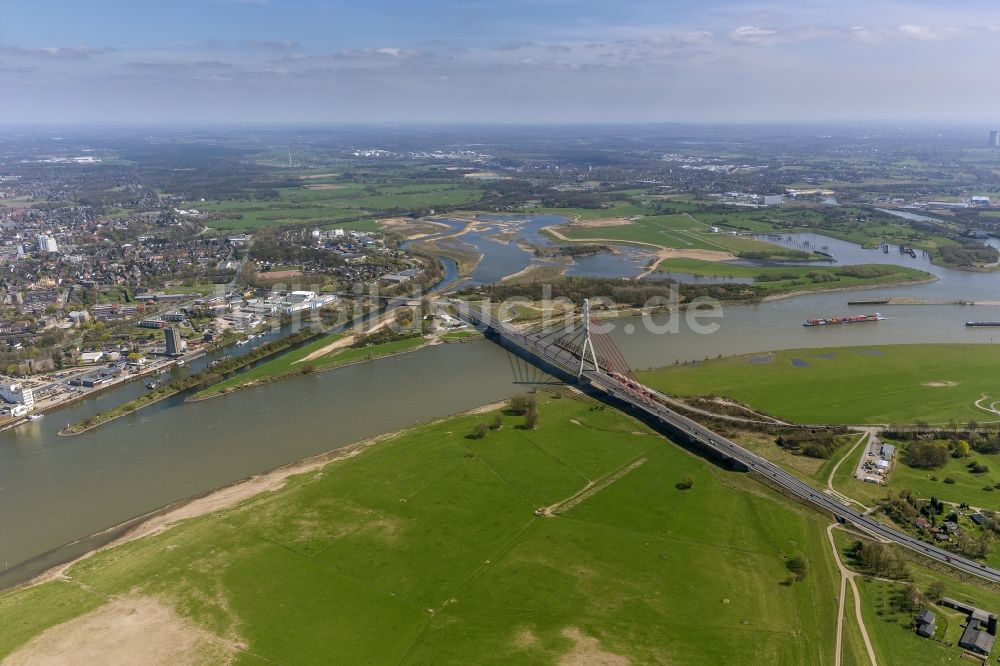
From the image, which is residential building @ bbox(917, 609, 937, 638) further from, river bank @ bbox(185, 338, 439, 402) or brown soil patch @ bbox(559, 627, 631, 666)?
river bank @ bbox(185, 338, 439, 402)

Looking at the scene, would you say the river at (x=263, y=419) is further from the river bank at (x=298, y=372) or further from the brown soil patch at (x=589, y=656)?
the brown soil patch at (x=589, y=656)

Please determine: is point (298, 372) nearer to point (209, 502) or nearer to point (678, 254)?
point (209, 502)

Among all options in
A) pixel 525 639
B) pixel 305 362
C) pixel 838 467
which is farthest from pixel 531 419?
pixel 305 362

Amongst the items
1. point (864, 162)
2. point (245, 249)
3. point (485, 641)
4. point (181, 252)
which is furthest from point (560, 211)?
point (864, 162)

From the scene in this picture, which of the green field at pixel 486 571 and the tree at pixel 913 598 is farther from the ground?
the tree at pixel 913 598

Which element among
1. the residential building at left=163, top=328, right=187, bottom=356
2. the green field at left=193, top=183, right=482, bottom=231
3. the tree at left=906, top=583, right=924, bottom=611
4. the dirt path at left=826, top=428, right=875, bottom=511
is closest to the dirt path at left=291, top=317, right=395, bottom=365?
the residential building at left=163, top=328, right=187, bottom=356

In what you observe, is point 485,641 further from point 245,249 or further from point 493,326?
point 245,249

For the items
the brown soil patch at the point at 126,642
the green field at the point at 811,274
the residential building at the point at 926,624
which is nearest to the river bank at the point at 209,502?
the brown soil patch at the point at 126,642
